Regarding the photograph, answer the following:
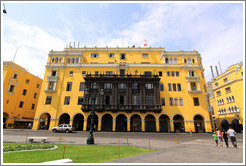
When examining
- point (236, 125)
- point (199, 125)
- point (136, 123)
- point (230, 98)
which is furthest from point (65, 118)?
point (230, 98)

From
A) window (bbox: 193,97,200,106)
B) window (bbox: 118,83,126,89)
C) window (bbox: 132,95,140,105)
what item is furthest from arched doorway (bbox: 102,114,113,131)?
window (bbox: 193,97,200,106)

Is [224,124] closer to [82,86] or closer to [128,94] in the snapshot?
[128,94]

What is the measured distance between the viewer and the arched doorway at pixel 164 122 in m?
31.4

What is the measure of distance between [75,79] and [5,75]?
18.6 meters

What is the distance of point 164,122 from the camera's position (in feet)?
105

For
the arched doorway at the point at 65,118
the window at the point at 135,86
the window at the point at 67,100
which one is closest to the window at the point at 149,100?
the window at the point at 135,86

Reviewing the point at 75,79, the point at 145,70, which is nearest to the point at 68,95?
the point at 75,79

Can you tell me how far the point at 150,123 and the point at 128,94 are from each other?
891 centimetres

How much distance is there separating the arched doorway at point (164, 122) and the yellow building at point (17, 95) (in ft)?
121

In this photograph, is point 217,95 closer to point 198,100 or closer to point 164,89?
point 198,100

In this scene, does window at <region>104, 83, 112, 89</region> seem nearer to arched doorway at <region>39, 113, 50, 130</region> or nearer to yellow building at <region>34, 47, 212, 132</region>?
yellow building at <region>34, 47, 212, 132</region>

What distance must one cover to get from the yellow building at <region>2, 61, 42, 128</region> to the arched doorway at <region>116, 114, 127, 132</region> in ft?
87.5

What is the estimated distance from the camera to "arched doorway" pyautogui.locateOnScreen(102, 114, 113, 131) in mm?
30891

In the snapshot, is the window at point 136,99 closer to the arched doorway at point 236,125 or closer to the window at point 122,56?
the window at point 122,56
